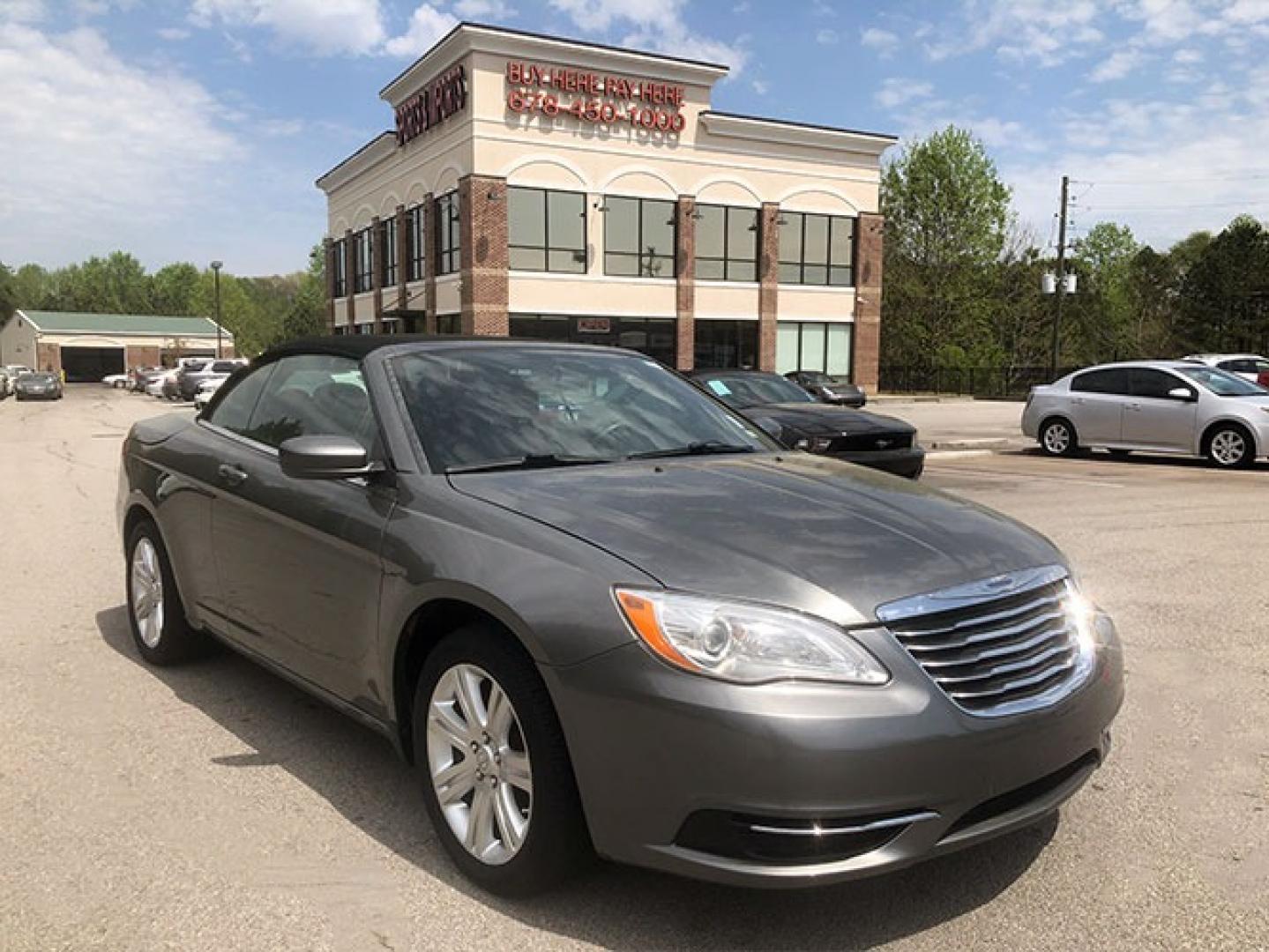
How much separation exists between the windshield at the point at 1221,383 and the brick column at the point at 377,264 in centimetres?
3453

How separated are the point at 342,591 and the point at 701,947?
159cm

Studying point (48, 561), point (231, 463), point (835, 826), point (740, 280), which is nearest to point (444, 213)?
point (740, 280)

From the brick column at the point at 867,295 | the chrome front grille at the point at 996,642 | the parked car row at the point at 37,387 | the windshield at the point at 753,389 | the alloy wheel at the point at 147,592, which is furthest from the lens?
the parked car row at the point at 37,387

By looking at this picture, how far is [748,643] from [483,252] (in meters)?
33.3

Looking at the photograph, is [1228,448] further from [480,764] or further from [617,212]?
[617,212]

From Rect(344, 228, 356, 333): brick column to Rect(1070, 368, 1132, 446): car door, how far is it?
3843cm

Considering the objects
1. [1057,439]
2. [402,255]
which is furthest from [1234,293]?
[1057,439]

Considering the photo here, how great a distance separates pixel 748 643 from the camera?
7.90 feet

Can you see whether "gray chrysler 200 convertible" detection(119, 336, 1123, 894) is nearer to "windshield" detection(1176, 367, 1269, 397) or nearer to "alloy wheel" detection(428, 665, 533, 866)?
"alloy wheel" detection(428, 665, 533, 866)

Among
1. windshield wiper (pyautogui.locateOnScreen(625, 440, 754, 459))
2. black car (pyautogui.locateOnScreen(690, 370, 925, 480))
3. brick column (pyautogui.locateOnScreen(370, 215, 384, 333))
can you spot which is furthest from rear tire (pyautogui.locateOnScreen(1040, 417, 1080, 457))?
brick column (pyautogui.locateOnScreen(370, 215, 384, 333))

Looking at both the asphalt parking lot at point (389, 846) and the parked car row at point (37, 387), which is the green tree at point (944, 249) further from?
the asphalt parking lot at point (389, 846)

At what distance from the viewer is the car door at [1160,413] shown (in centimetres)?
1434

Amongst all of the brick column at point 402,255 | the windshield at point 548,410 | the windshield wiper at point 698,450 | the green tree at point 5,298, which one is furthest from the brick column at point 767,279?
the green tree at point 5,298

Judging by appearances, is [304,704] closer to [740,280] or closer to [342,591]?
[342,591]
